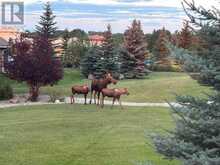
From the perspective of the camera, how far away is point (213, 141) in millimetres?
3848

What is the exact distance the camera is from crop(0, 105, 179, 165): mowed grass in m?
11.0

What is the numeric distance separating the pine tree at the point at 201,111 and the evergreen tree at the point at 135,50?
134 feet

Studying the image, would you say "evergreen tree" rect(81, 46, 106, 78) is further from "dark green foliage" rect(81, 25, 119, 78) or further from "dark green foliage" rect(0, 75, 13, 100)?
"dark green foliage" rect(0, 75, 13, 100)

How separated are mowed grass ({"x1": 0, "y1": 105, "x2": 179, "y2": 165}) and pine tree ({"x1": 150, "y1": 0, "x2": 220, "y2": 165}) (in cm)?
292

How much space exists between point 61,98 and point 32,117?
821 centimetres

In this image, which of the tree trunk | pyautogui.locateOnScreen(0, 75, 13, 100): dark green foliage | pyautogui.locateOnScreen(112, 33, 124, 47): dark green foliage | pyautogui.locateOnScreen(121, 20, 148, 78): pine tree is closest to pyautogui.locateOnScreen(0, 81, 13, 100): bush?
pyautogui.locateOnScreen(0, 75, 13, 100): dark green foliage

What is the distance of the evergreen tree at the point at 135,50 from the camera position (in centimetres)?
4548

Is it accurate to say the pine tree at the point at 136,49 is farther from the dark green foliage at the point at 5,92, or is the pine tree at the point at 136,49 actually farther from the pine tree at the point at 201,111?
the pine tree at the point at 201,111

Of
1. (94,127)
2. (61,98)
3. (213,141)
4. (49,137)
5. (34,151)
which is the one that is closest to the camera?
(213,141)

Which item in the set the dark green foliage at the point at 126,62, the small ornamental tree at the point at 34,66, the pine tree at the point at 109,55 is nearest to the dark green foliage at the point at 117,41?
the dark green foliage at the point at 126,62

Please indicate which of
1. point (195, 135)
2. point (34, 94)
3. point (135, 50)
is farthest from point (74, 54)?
point (195, 135)

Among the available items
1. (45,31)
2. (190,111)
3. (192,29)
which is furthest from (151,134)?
(45,31)

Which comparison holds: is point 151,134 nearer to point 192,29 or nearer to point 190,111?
point 190,111

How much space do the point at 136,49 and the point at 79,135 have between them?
3245cm
